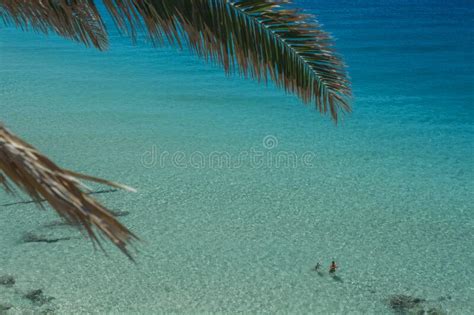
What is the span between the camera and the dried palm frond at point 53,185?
150 centimetres

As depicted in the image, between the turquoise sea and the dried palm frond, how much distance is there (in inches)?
11.5

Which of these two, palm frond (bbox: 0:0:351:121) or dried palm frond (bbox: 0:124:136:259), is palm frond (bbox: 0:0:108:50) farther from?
dried palm frond (bbox: 0:124:136:259)

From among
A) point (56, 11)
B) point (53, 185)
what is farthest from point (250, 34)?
point (53, 185)

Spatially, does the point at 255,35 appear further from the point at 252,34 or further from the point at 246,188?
the point at 246,188

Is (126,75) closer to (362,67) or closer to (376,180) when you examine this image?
(362,67)

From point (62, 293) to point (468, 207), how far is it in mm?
4381

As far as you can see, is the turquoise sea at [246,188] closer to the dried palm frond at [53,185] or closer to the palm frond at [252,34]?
the dried palm frond at [53,185]

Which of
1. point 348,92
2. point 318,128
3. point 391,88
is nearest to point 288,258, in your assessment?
point 348,92

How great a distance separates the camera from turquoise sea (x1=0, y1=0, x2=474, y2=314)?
17.6ft

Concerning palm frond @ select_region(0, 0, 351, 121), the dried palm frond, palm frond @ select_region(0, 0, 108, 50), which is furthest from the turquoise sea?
palm frond @ select_region(0, 0, 108, 50)

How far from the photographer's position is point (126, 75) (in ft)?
45.2

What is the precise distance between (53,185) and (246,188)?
618 cm

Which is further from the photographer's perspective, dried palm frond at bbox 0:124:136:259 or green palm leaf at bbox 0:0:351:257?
green palm leaf at bbox 0:0:351:257

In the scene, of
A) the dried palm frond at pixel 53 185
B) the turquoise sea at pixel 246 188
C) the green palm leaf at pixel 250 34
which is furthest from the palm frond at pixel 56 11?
the turquoise sea at pixel 246 188
